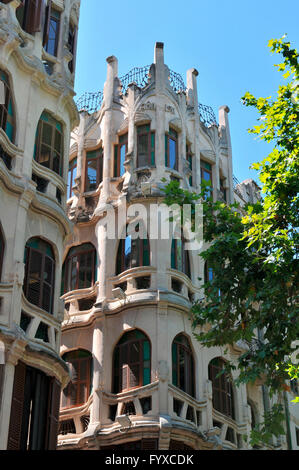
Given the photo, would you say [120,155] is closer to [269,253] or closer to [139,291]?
[139,291]

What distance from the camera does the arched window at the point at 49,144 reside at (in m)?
24.8

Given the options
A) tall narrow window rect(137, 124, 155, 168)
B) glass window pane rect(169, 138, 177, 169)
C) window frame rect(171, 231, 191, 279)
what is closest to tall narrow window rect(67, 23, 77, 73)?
tall narrow window rect(137, 124, 155, 168)

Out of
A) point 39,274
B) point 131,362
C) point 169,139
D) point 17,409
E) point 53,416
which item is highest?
point 169,139

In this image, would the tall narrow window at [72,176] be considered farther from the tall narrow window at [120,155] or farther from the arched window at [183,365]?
the arched window at [183,365]

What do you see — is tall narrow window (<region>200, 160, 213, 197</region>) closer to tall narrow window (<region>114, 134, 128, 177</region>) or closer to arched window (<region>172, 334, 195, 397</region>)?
tall narrow window (<region>114, 134, 128, 177</region>)

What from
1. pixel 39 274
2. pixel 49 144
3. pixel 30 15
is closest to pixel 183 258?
pixel 49 144

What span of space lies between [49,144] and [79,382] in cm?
918

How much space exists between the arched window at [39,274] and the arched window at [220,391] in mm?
9640

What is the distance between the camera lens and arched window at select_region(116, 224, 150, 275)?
30031mm

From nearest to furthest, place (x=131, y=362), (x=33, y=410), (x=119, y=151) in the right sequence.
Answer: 1. (x=33, y=410)
2. (x=131, y=362)
3. (x=119, y=151)

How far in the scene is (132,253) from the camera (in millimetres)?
30328

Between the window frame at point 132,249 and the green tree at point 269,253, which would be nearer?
the green tree at point 269,253

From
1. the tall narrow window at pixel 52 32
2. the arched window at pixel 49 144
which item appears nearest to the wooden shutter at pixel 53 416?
the arched window at pixel 49 144
